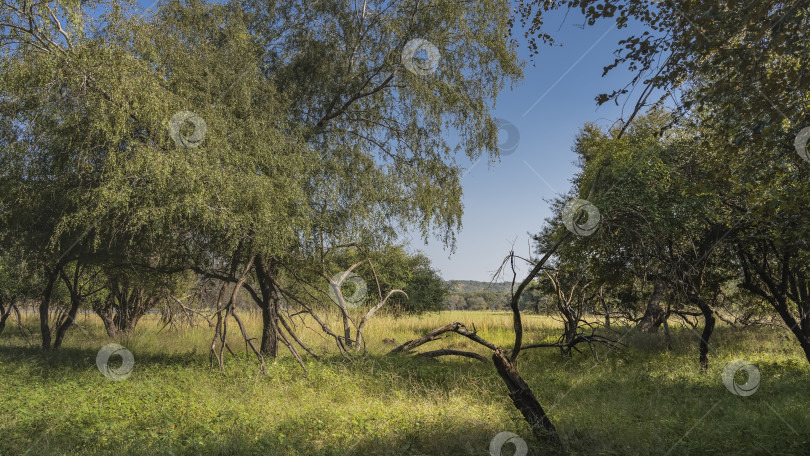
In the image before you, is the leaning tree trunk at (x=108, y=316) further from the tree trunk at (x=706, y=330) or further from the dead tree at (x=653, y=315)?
the dead tree at (x=653, y=315)

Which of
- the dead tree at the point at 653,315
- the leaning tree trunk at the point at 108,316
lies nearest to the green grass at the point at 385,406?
the dead tree at the point at 653,315

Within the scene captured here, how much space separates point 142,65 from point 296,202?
3426mm

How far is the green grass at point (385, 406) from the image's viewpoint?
5.46m

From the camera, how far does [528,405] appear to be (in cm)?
588

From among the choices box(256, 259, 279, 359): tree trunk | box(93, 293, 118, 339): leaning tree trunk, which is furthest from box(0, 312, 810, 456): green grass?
box(93, 293, 118, 339): leaning tree trunk

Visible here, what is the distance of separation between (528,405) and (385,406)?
2.33m

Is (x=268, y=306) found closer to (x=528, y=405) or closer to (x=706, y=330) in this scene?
(x=528, y=405)

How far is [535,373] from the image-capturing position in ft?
32.8

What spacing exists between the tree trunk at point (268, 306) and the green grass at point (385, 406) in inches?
30.4

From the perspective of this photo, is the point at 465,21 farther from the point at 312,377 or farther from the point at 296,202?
the point at 312,377

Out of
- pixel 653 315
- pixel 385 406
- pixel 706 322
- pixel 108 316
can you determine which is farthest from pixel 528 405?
pixel 108 316

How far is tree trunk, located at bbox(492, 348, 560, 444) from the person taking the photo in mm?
5629

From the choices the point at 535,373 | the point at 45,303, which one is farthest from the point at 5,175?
the point at 535,373

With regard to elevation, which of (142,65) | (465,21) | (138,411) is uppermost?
(465,21)
